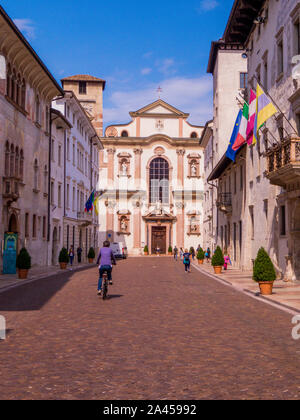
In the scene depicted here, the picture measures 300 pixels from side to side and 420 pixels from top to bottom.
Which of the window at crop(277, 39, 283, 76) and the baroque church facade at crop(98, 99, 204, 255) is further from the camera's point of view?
the baroque church facade at crop(98, 99, 204, 255)

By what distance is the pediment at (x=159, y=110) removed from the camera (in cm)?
7544

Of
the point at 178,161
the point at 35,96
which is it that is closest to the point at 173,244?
the point at 178,161

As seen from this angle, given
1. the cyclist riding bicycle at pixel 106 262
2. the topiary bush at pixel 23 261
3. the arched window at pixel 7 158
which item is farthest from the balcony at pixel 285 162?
the arched window at pixel 7 158

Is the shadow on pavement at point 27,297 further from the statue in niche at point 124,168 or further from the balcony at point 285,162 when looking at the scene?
the statue in niche at point 124,168

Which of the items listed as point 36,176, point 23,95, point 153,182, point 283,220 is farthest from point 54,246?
point 153,182

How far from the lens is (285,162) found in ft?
65.9

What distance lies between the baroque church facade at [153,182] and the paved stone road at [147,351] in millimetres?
58903

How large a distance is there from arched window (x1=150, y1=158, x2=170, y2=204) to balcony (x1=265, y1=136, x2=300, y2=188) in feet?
171

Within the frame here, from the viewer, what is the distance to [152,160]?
75.8 meters

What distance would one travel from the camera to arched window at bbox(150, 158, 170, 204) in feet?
247

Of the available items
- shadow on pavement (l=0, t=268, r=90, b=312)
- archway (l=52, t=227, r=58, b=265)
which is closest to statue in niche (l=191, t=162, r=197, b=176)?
archway (l=52, t=227, r=58, b=265)

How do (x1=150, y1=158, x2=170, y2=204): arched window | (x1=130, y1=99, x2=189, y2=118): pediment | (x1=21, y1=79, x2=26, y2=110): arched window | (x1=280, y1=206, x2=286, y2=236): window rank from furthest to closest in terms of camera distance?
1. (x1=130, y1=99, x2=189, y2=118): pediment
2. (x1=150, y1=158, x2=170, y2=204): arched window
3. (x1=21, y1=79, x2=26, y2=110): arched window
4. (x1=280, y1=206, x2=286, y2=236): window

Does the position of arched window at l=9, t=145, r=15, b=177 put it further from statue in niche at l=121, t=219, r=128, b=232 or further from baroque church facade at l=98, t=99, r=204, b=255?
statue in niche at l=121, t=219, r=128, b=232
